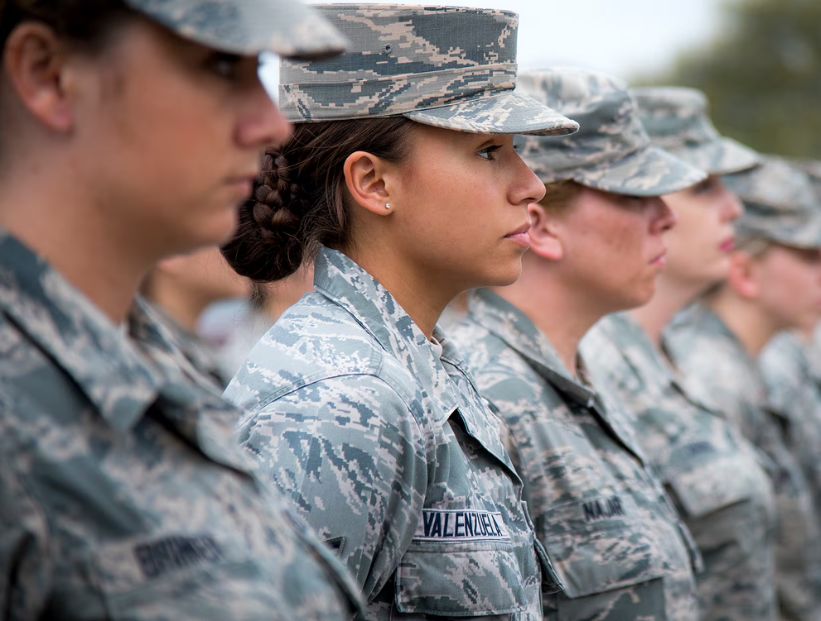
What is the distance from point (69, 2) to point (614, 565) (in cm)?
209

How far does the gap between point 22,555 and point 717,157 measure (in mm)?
3979

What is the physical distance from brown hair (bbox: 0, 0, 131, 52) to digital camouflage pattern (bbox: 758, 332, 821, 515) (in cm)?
497

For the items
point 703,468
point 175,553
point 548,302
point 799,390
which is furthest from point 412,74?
point 799,390

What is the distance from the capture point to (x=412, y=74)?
254cm

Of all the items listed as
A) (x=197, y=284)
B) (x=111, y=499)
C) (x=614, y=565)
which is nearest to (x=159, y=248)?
(x=111, y=499)

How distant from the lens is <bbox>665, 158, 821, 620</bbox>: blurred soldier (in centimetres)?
570

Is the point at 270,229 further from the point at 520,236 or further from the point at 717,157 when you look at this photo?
the point at 717,157

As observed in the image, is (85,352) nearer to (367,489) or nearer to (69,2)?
(69,2)

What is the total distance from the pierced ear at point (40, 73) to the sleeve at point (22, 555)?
426 millimetres

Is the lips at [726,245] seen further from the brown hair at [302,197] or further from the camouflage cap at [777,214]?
the brown hair at [302,197]

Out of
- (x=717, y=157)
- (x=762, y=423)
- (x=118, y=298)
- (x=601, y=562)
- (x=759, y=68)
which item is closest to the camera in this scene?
(x=118, y=298)

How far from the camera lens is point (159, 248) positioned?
1.65m

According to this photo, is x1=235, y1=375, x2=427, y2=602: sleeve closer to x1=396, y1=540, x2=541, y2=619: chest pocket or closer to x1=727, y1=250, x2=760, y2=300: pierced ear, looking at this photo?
x1=396, y1=540, x2=541, y2=619: chest pocket

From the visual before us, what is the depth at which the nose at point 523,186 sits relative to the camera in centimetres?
258
